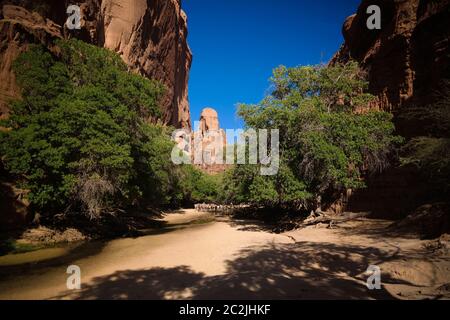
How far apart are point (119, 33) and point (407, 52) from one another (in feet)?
127

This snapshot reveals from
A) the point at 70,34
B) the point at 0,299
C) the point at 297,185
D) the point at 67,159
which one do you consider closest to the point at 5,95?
the point at 67,159

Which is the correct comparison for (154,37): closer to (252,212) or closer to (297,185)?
(252,212)

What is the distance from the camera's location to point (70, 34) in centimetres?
2727

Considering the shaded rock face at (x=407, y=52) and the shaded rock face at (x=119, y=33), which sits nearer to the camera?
the shaded rock face at (x=407, y=52)

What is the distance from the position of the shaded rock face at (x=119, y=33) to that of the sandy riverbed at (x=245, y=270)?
46.5 feet

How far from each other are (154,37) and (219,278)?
51540 millimetres

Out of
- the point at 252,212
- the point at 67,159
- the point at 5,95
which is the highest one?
the point at 5,95

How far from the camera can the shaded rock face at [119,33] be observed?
19719 millimetres

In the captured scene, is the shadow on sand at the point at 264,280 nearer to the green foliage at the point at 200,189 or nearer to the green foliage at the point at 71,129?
the green foliage at the point at 71,129

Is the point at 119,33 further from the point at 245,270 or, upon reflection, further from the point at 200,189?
the point at 245,270

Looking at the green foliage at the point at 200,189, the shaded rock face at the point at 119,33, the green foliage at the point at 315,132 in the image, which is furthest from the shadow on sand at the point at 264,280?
the green foliage at the point at 200,189

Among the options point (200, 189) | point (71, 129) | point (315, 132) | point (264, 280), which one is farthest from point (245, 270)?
point (200, 189)

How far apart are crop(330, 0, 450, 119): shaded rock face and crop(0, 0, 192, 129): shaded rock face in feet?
86.3

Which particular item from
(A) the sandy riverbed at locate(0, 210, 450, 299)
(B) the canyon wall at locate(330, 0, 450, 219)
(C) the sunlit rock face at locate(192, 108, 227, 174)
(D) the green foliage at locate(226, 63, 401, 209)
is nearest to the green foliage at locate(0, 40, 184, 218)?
(A) the sandy riverbed at locate(0, 210, 450, 299)
